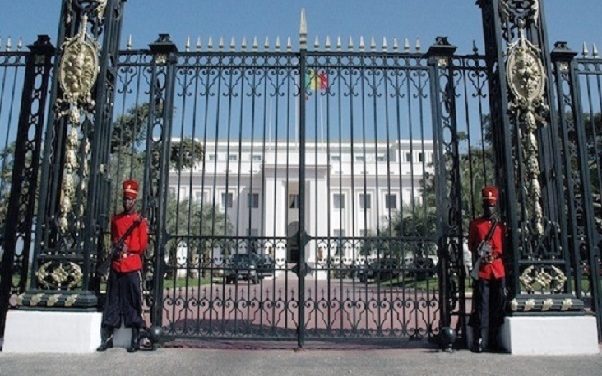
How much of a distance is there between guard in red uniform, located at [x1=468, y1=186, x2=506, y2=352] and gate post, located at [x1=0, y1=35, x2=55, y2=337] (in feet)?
20.5

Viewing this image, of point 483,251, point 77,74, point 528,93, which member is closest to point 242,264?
point 483,251

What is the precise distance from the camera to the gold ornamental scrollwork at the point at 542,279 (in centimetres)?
649

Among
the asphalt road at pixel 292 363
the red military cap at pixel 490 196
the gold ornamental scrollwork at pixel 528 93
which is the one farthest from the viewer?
the gold ornamental scrollwork at pixel 528 93

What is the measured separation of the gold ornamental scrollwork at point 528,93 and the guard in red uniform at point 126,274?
523 centimetres

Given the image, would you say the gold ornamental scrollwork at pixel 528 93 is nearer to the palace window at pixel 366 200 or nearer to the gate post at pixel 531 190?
the gate post at pixel 531 190

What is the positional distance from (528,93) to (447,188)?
66.9 inches

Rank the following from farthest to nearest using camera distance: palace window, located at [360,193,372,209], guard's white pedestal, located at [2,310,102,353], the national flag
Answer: the national flag, palace window, located at [360,193,372,209], guard's white pedestal, located at [2,310,102,353]

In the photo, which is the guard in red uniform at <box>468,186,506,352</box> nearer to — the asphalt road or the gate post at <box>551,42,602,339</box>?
the asphalt road

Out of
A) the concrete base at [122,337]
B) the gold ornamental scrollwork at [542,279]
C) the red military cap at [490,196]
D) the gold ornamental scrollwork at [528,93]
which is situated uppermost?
the gold ornamental scrollwork at [528,93]

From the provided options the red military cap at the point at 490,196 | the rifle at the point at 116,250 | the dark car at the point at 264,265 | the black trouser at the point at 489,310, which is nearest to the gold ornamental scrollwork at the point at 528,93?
the red military cap at the point at 490,196

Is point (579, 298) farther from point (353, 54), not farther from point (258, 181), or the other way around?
point (258, 181)

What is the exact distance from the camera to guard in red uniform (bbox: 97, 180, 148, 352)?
6.47 meters

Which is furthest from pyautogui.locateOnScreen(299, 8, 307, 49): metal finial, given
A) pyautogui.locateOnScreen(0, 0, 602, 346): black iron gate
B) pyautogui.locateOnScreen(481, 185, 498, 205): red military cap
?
pyautogui.locateOnScreen(481, 185, 498, 205): red military cap

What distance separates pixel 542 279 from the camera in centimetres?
652
